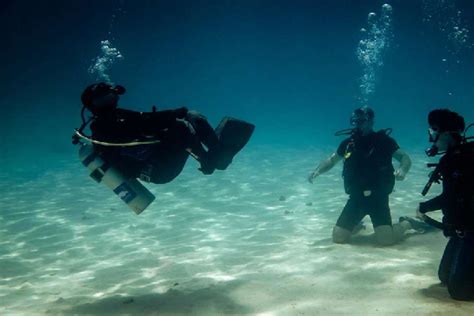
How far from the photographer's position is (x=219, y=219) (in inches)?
446

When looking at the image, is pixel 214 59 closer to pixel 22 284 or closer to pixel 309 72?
pixel 309 72

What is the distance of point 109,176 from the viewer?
16.7 feet

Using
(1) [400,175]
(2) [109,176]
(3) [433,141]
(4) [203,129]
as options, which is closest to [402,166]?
(1) [400,175]

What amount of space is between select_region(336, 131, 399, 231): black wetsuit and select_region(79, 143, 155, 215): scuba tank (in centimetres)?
463

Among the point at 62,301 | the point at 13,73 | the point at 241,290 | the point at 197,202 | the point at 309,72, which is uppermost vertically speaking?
the point at 309,72

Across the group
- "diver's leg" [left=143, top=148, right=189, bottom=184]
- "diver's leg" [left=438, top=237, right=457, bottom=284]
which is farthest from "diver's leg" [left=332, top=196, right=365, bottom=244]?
"diver's leg" [left=143, top=148, right=189, bottom=184]

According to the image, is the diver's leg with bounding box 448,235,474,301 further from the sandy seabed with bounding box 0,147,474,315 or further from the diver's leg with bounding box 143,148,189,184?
the diver's leg with bounding box 143,148,189,184

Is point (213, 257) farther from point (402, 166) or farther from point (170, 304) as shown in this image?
point (402, 166)

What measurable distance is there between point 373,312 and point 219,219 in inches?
291

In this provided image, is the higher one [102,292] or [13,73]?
[13,73]

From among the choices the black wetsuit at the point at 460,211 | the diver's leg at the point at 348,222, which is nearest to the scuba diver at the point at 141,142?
the black wetsuit at the point at 460,211

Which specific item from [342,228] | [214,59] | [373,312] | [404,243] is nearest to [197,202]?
[342,228]

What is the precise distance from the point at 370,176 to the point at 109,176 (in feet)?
17.2

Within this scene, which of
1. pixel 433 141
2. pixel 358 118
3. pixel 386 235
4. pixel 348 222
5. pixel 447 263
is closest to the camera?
pixel 433 141
